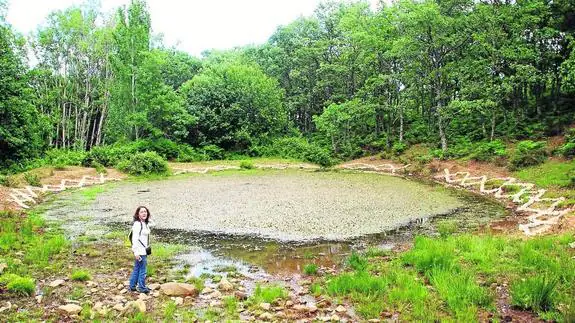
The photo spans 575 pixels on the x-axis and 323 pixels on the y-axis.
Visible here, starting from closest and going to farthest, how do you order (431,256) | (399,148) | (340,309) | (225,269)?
1. (340,309)
2. (431,256)
3. (225,269)
4. (399,148)

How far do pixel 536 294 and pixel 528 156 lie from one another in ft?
62.0

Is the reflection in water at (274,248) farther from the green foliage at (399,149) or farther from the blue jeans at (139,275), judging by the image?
the green foliage at (399,149)

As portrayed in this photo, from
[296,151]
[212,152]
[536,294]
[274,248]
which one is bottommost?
[274,248]

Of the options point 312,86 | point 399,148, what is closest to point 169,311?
point 399,148

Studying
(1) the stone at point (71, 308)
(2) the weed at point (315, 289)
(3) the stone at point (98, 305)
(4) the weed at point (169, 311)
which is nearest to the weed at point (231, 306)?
(4) the weed at point (169, 311)

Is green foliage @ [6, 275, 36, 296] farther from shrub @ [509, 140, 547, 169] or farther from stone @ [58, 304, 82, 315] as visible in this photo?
shrub @ [509, 140, 547, 169]

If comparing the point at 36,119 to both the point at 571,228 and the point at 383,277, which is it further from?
the point at 571,228

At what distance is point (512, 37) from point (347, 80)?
1908 centimetres

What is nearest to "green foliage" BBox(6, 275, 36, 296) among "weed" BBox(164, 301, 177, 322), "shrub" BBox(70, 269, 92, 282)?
"shrub" BBox(70, 269, 92, 282)

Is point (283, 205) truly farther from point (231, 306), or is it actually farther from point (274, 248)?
point (231, 306)

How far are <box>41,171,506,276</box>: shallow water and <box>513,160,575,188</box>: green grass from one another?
327 cm

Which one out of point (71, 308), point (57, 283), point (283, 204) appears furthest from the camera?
point (283, 204)

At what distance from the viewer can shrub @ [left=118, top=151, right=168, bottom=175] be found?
1147 inches

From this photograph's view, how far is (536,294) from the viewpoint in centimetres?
661
